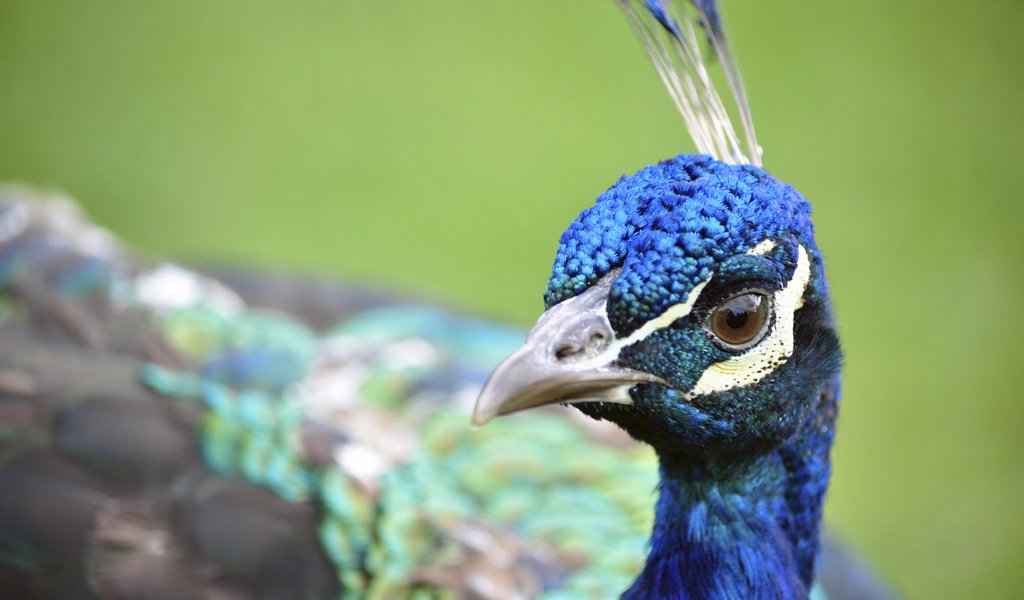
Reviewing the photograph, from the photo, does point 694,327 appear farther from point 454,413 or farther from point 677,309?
point 454,413

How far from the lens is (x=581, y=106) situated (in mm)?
3428

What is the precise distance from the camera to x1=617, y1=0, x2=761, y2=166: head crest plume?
127 cm

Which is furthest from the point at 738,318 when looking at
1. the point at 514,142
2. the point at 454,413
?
the point at 514,142

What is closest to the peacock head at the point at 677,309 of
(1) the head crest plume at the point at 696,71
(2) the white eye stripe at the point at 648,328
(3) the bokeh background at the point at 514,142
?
(2) the white eye stripe at the point at 648,328

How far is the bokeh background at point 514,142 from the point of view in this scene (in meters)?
3.19

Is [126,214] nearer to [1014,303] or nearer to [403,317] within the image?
[403,317]

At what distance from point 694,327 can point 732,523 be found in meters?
0.27

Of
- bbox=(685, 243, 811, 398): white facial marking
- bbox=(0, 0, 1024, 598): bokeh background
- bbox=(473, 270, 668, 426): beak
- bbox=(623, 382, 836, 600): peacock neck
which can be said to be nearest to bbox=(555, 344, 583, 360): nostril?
bbox=(473, 270, 668, 426): beak

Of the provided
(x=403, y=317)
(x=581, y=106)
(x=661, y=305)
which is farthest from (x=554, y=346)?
(x=581, y=106)

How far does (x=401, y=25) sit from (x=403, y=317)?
156 cm

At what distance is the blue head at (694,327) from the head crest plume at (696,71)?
0.13 metres

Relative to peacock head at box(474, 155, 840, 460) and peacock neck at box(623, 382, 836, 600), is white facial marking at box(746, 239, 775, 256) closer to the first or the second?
peacock head at box(474, 155, 840, 460)

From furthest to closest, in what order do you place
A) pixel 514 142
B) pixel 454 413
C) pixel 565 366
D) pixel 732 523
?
pixel 514 142
pixel 454 413
pixel 732 523
pixel 565 366

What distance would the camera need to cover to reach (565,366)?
3.46 ft
